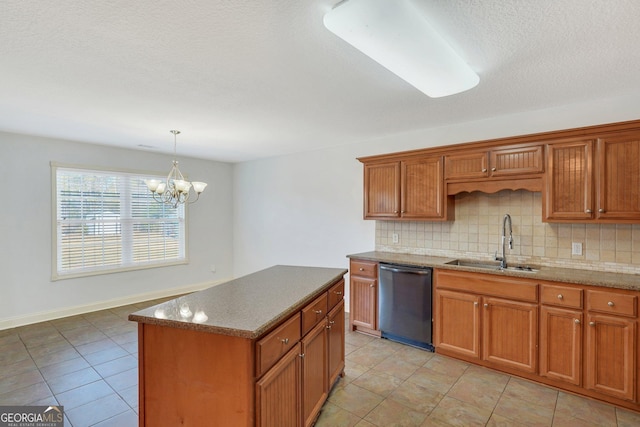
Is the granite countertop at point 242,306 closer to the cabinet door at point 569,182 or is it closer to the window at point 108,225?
the cabinet door at point 569,182

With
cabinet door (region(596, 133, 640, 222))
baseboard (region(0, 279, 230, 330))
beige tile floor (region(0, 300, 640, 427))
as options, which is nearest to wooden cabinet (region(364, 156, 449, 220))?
cabinet door (region(596, 133, 640, 222))

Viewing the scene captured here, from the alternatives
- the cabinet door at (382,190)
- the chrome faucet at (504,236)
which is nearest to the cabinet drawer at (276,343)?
the cabinet door at (382,190)

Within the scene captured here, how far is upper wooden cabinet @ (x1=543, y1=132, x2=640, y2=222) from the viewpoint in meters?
2.41

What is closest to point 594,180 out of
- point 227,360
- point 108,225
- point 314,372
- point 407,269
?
point 407,269

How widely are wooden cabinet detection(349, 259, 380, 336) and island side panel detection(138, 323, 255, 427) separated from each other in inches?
92.6

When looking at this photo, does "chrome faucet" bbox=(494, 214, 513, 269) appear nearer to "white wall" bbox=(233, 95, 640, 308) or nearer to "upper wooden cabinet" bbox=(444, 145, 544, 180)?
"upper wooden cabinet" bbox=(444, 145, 544, 180)

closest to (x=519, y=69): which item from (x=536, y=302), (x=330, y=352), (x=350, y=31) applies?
(x=350, y=31)

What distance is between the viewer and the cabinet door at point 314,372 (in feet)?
6.34

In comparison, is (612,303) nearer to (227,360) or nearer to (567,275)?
(567,275)

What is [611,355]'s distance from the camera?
7.58 ft

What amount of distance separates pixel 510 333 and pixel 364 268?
5.00 ft

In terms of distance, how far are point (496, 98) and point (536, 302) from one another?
70.2 inches

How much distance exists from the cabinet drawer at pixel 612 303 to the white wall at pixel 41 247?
5552mm

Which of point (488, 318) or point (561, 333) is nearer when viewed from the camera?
point (561, 333)
